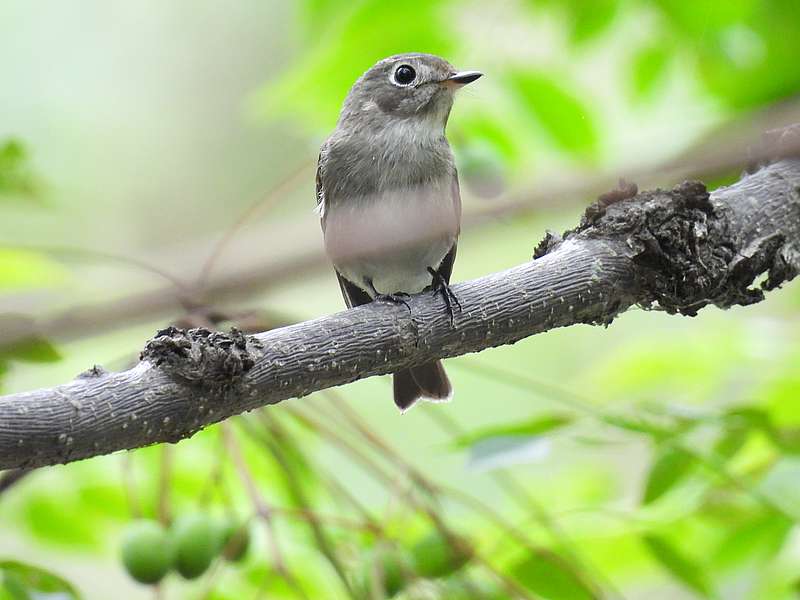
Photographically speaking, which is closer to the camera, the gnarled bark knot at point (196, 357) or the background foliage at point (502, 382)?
the gnarled bark knot at point (196, 357)

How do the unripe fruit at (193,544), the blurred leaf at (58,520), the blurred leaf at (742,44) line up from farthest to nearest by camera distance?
the blurred leaf at (742,44) < the blurred leaf at (58,520) < the unripe fruit at (193,544)

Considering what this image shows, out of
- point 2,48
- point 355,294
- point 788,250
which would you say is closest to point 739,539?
point 788,250

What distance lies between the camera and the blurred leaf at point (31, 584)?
7.93 ft

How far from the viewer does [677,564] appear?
9.70 feet

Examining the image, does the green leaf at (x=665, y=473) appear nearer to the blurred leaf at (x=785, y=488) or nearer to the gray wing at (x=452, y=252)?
the blurred leaf at (x=785, y=488)

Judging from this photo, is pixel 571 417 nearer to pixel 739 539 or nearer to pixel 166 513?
pixel 739 539

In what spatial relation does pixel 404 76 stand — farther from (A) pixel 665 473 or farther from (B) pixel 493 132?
(A) pixel 665 473

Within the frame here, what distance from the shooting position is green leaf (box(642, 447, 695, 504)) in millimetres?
2859

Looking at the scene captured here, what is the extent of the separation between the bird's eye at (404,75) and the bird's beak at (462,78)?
7.6 inches

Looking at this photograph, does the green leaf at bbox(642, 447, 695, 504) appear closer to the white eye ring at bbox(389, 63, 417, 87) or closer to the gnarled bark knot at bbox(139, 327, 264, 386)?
the gnarled bark knot at bbox(139, 327, 264, 386)

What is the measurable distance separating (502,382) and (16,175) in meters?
2.65

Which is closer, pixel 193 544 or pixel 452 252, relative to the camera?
pixel 193 544

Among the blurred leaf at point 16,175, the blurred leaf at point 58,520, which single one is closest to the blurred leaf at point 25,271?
the blurred leaf at point 16,175

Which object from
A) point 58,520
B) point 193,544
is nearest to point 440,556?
point 193,544
